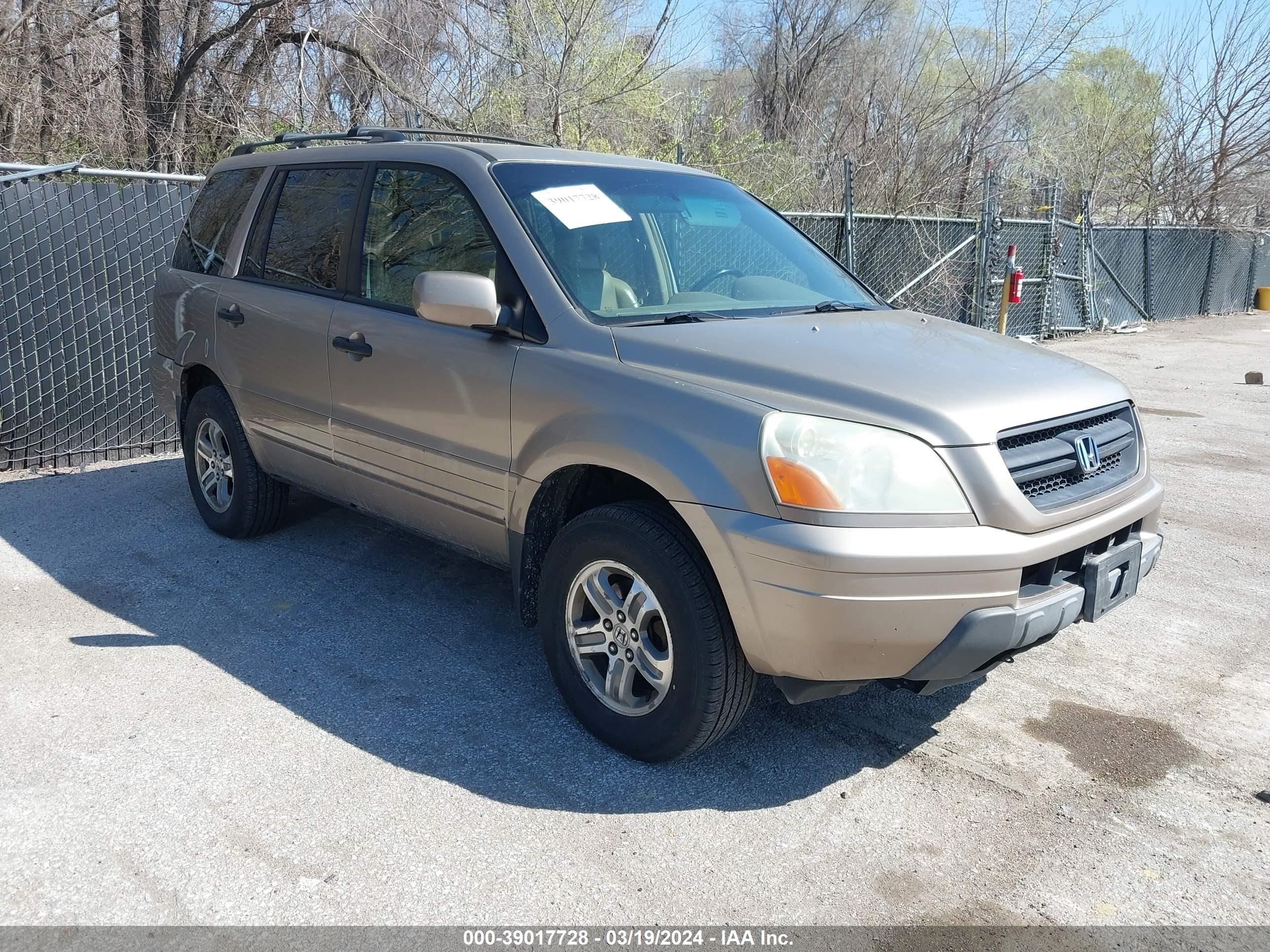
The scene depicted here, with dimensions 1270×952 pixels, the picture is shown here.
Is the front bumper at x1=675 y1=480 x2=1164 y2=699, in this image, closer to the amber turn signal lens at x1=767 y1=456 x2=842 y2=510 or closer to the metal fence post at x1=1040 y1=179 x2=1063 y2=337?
the amber turn signal lens at x1=767 y1=456 x2=842 y2=510

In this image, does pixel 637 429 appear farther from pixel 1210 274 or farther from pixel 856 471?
pixel 1210 274

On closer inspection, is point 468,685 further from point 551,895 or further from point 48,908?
point 48,908

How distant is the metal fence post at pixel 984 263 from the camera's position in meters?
12.4

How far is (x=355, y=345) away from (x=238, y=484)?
1431 millimetres

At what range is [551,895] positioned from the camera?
8.66 feet

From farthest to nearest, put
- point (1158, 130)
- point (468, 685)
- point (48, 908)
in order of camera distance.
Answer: point (1158, 130) < point (468, 685) < point (48, 908)

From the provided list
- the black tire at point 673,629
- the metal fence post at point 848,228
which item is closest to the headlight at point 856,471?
the black tire at point 673,629

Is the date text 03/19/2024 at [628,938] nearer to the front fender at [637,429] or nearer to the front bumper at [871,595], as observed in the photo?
the front bumper at [871,595]

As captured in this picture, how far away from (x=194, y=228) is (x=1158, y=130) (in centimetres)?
2205

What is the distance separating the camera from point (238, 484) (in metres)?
5.09

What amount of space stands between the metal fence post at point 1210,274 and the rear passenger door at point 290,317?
66.0ft

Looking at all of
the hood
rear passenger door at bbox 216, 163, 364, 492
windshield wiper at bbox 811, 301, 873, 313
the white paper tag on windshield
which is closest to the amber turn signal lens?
the hood

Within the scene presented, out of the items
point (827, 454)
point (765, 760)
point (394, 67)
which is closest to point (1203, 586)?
point (765, 760)

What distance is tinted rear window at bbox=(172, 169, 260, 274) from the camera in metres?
5.05
